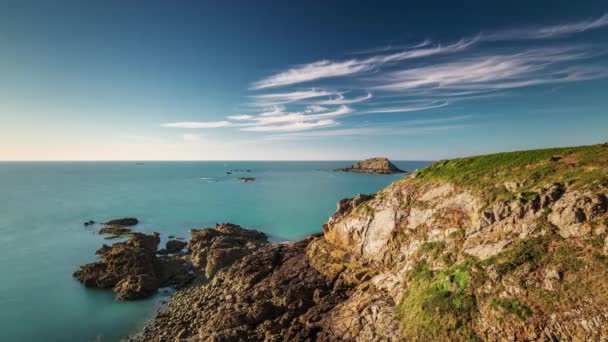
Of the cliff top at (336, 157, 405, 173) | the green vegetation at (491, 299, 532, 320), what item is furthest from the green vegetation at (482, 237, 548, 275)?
the cliff top at (336, 157, 405, 173)

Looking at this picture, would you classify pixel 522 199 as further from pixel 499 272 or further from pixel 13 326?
pixel 13 326

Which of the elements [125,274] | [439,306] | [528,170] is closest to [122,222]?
[125,274]

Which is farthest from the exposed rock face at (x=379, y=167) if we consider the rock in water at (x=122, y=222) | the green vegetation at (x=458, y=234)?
the green vegetation at (x=458, y=234)

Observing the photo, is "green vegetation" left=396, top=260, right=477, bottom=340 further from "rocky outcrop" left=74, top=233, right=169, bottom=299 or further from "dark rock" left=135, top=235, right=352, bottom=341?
"rocky outcrop" left=74, top=233, right=169, bottom=299

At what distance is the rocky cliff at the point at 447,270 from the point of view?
43.7 ft

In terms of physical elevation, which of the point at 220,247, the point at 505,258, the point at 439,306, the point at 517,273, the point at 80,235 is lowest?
the point at 80,235

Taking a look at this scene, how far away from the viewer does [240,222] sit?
2446 inches

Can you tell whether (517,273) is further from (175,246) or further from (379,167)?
(379,167)

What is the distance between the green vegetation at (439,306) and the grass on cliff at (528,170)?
23.1 feet

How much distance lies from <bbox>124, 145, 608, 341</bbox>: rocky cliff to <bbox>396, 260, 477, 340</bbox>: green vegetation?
0.06 m

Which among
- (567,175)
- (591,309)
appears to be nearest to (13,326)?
(591,309)

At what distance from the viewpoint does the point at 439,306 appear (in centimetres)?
1584

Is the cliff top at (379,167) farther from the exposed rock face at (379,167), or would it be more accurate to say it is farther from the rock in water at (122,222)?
the rock in water at (122,222)

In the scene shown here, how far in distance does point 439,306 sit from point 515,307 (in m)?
3.61
